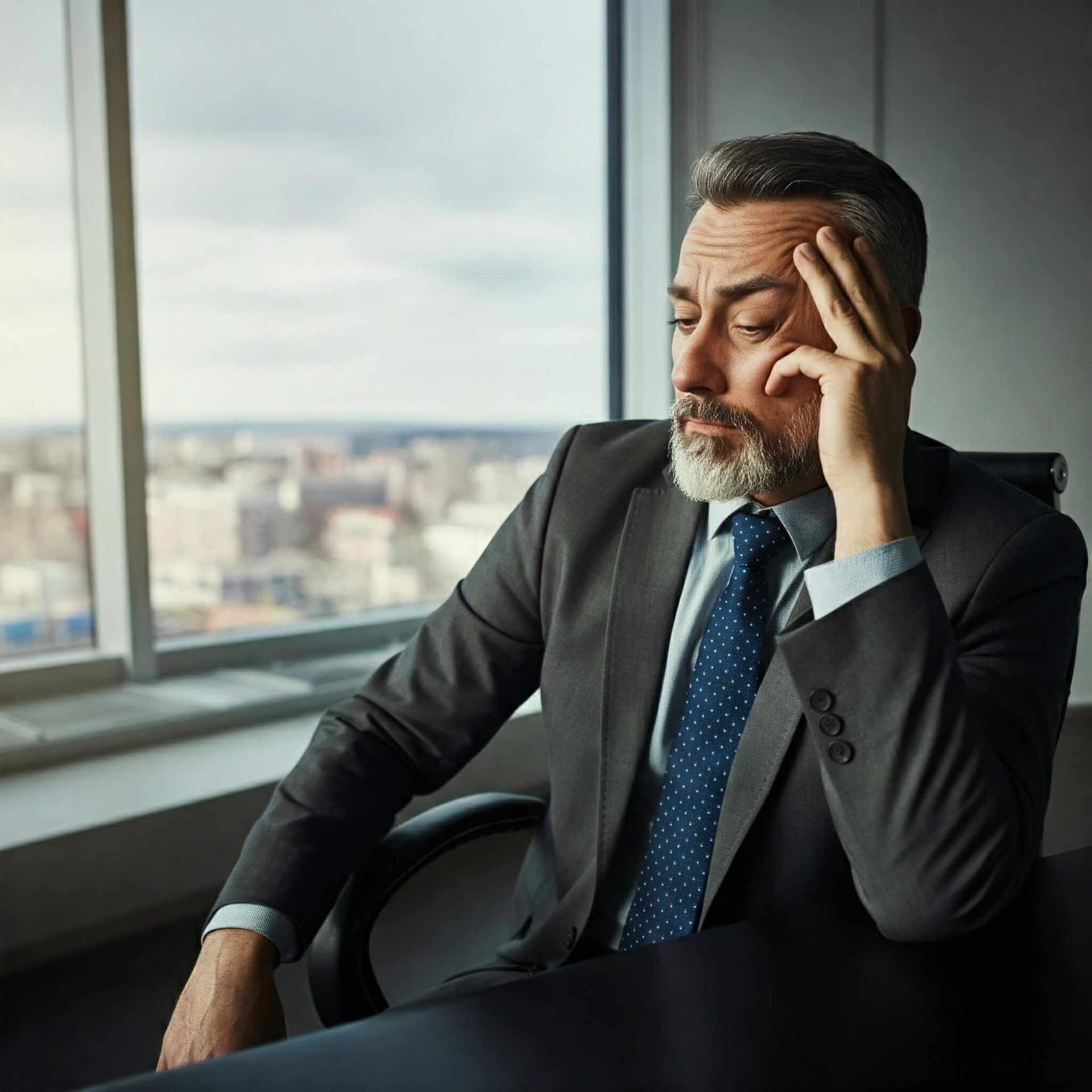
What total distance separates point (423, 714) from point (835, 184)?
0.88 meters

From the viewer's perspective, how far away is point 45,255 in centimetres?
195

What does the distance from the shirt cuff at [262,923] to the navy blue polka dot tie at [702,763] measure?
1.32 ft

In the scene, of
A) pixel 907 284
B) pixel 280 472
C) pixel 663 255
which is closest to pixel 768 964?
Answer: pixel 907 284

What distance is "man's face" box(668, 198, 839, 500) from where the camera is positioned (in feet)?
4.34

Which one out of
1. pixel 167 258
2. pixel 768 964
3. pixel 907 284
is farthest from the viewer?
pixel 167 258

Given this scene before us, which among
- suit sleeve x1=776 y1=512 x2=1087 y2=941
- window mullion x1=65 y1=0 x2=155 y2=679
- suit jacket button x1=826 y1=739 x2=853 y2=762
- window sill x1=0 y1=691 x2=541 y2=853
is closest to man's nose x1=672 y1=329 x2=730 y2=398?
suit sleeve x1=776 y1=512 x2=1087 y2=941

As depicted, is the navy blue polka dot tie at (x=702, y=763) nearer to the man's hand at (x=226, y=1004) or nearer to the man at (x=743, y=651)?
the man at (x=743, y=651)

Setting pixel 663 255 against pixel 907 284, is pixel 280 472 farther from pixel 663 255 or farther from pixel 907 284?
pixel 907 284

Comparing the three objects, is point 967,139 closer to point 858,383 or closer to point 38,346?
point 858,383

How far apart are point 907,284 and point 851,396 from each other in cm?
29

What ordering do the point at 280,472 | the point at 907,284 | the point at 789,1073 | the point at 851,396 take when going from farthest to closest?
1. the point at 280,472
2. the point at 907,284
3. the point at 851,396
4. the point at 789,1073

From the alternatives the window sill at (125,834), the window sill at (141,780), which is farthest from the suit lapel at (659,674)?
the window sill at (141,780)

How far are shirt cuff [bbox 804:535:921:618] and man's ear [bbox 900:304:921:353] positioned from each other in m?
0.40

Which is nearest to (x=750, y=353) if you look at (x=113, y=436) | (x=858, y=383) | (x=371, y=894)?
(x=858, y=383)
